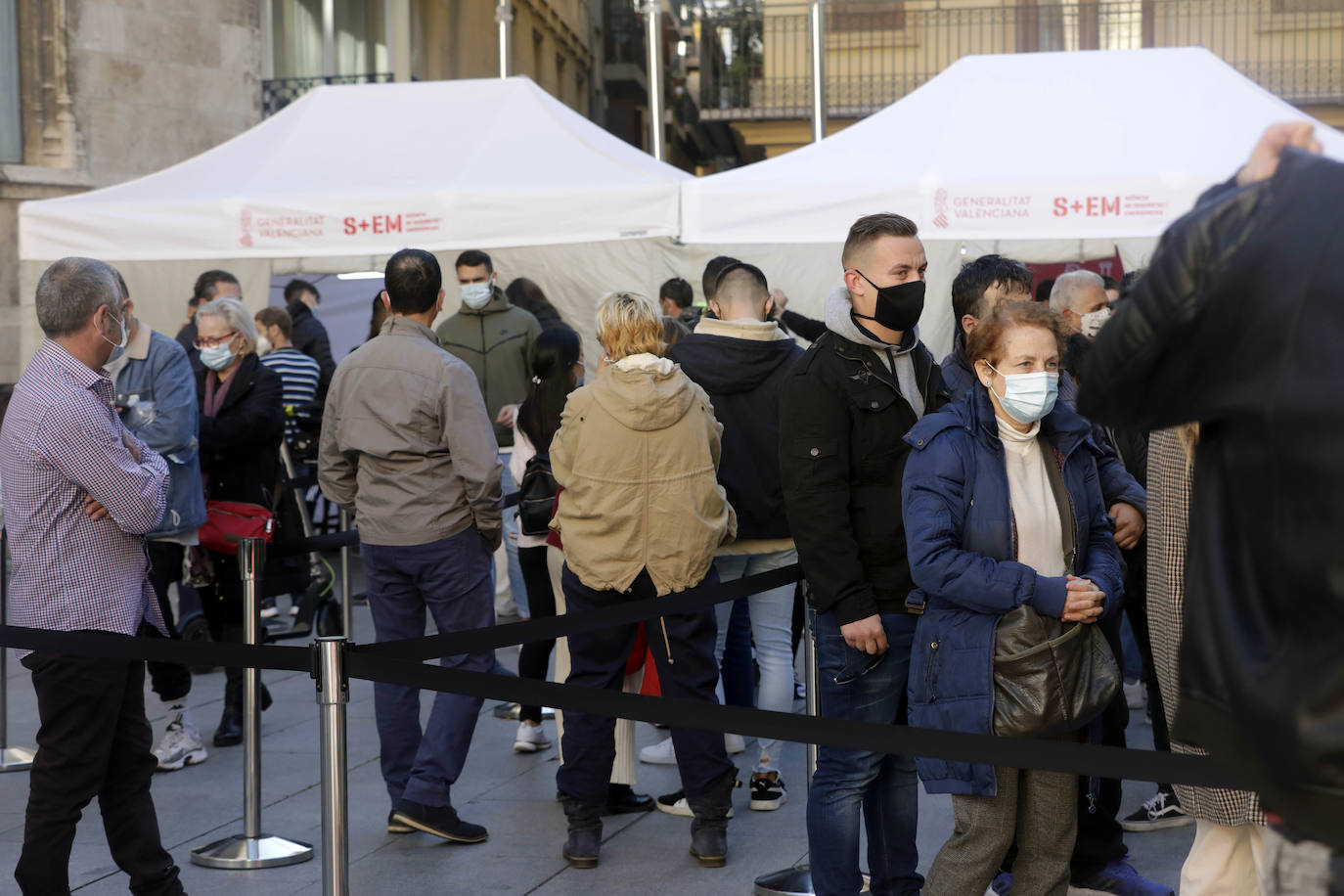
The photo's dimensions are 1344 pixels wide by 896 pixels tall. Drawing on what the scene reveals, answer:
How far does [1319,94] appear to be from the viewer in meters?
22.3

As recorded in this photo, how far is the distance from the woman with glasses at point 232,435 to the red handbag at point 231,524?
34cm

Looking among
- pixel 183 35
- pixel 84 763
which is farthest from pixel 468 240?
pixel 183 35

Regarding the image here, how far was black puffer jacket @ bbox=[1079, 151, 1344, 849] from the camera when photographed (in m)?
1.84

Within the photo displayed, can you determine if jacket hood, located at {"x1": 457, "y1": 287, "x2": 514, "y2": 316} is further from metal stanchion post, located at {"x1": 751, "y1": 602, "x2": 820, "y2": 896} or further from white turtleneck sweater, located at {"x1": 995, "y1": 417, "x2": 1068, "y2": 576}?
white turtleneck sweater, located at {"x1": 995, "y1": 417, "x2": 1068, "y2": 576}

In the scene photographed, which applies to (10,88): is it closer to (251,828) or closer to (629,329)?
(251,828)

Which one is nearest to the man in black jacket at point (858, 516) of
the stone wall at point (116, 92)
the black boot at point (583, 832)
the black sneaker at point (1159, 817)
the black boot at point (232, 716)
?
the black boot at point (583, 832)

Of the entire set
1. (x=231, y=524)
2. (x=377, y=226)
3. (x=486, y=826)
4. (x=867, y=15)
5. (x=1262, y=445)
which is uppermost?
(x=867, y=15)

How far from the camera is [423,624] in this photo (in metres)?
5.69

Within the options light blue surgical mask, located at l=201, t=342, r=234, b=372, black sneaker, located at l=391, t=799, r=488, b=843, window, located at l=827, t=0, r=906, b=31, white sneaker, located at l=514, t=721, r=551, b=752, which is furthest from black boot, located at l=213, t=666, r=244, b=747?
window, located at l=827, t=0, r=906, b=31

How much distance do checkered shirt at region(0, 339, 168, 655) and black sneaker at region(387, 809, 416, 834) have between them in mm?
1449

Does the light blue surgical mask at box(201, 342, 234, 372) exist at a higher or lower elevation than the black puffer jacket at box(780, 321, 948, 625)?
higher

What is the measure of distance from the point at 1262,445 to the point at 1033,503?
2.01 metres

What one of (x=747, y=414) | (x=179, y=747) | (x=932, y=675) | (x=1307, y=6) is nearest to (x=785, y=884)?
(x=932, y=675)

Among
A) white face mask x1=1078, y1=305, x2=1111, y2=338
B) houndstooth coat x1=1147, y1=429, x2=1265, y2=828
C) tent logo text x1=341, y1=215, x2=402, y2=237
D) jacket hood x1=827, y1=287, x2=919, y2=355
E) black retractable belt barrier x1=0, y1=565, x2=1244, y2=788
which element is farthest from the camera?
tent logo text x1=341, y1=215, x2=402, y2=237
